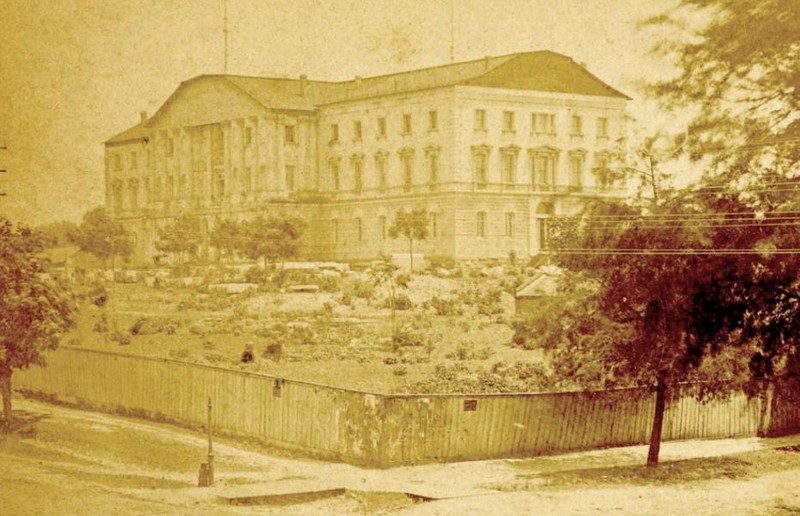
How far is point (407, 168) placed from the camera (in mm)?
48219

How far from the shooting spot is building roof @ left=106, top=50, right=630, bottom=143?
38.2m

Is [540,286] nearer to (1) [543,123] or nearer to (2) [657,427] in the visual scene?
(1) [543,123]

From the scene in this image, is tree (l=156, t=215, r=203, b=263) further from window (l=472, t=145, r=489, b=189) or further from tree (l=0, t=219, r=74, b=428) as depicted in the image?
window (l=472, t=145, r=489, b=189)

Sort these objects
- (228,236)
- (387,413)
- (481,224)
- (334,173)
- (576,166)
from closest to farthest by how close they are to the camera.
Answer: (387,413) < (228,236) < (576,166) < (334,173) < (481,224)

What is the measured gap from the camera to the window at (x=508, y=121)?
43147 mm

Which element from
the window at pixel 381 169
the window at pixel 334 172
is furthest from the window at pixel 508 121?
the window at pixel 334 172

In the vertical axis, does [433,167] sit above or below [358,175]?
above

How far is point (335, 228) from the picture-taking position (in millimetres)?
42094

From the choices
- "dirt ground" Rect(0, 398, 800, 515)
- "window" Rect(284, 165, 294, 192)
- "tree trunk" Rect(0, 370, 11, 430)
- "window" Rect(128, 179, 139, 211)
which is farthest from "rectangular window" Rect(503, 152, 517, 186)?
"tree trunk" Rect(0, 370, 11, 430)

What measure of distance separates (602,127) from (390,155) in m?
10.6

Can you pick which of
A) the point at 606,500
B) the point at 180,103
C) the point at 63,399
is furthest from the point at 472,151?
the point at 606,500

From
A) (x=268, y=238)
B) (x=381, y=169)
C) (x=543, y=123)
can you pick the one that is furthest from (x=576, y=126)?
(x=268, y=238)

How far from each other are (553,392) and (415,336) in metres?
9.01

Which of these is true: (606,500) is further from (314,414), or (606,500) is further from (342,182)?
(342,182)
